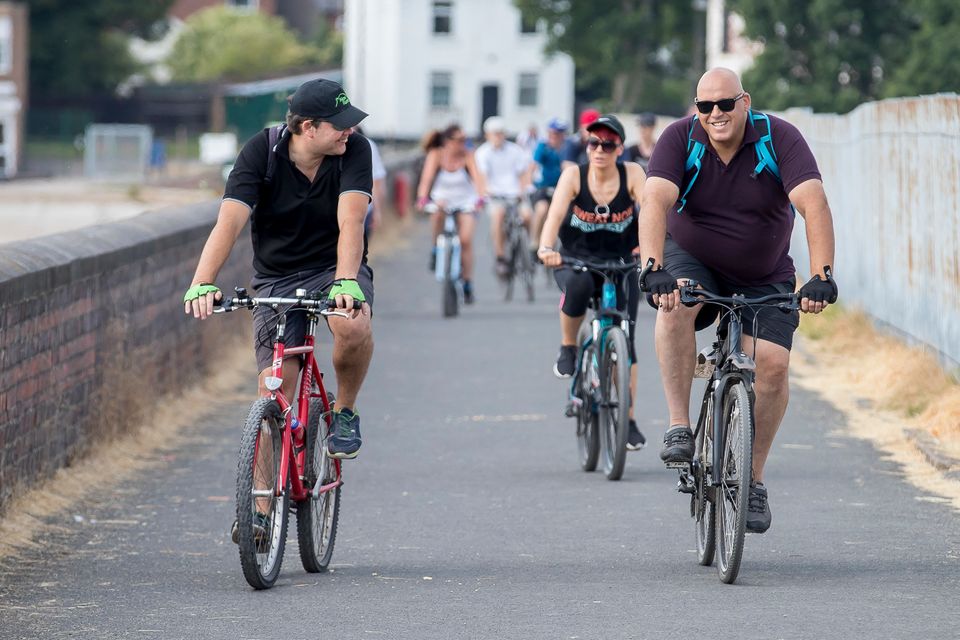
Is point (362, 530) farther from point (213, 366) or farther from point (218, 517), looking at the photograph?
point (213, 366)

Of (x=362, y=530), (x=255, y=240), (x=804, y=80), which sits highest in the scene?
(x=804, y=80)

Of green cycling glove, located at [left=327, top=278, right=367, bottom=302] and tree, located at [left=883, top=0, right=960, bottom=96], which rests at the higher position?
tree, located at [left=883, top=0, right=960, bottom=96]

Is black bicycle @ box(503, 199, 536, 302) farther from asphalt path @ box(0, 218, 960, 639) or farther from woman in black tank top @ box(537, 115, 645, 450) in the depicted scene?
woman in black tank top @ box(537, 115, 645, 450)

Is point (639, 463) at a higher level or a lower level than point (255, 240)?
lower

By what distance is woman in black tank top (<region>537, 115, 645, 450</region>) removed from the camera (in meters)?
10.5

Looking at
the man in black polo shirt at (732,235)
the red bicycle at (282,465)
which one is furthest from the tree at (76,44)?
the man in black polo shirt at (732,235)

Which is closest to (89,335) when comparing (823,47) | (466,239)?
(466,239)

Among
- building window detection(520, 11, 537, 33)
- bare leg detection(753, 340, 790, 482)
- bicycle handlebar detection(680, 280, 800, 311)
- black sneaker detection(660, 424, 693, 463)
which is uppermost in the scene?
building window detection(520, 11, 537, 33)

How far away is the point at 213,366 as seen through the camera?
14031mm

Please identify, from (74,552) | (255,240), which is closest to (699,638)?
(255,240)

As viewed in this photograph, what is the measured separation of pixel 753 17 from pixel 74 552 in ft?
127

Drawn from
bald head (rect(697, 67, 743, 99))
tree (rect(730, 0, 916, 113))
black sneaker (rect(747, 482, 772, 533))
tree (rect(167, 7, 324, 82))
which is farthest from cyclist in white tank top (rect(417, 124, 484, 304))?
tree (rect(167, 7, 324, 82))

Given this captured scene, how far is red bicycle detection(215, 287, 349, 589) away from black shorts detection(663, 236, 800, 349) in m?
1.36

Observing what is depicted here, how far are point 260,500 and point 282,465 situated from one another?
0.15m
